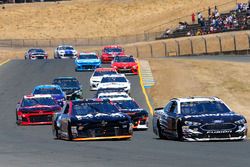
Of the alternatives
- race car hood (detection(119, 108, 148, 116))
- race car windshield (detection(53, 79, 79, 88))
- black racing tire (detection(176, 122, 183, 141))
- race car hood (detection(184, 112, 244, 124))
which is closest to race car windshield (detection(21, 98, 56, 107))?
race car hood (detection(119, 108, 148, 116))

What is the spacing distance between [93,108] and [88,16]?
103602 millimetres

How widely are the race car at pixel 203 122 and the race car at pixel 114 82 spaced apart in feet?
Answer: 69.5

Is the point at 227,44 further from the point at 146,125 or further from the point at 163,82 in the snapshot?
the point at 146,125

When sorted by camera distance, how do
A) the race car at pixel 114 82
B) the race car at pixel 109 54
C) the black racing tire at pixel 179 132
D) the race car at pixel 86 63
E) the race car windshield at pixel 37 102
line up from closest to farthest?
the black racing tire at pixel 179 132, the race car windshield at pixel 37 102, the race car at pixel 114 82, the race car at pixel 86 63, the race car at pixel 109 54

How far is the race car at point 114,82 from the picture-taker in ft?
150

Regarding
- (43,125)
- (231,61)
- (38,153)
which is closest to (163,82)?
(231,61)

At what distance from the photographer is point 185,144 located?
2202 centimetres

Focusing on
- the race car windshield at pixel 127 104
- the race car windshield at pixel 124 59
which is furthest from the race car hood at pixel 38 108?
the race car windshield at pixel 124 59

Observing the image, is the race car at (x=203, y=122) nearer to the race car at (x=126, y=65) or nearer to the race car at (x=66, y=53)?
the race car at (x=126, y=65)

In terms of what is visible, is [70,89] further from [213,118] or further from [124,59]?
[213,118]

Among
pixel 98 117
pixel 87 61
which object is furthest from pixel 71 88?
pixel 98 117

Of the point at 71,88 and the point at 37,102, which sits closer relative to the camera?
the point at 37,102

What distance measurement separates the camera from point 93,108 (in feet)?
79.4

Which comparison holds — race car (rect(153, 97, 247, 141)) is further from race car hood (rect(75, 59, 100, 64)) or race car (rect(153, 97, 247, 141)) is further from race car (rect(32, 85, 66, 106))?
race car hood (rect(75, 59, 100, 64))
